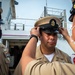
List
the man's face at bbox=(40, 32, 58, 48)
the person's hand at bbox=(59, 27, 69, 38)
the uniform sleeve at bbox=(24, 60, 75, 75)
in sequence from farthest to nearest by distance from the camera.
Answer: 1. the man's face at bbox=(40, 32, 58, 48)
2. the person's hand at bbox=(59, 27, 69, 38)
3. the uniform sleeve at bbox=(24, 60, 75, 75)

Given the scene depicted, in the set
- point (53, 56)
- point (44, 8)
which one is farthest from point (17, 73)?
point (44, 8)

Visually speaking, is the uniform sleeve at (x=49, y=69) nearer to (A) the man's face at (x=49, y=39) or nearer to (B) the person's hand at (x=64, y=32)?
(B) the person's hand at (x=64, y=32)

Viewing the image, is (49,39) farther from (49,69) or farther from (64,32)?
(49,69)

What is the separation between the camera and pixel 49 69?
0.88 m

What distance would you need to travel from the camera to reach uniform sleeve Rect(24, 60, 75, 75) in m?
0.86

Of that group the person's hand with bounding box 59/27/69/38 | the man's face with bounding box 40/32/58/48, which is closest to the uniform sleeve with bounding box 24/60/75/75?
the person's hand with bounding box 59/27/69/38

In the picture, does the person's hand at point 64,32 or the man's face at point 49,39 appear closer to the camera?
the person's hand at point 64,32

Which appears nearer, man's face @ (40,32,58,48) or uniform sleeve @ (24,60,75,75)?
uniform sleeve @ (24,60,75,75)

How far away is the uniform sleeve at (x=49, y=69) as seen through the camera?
2.82 feet

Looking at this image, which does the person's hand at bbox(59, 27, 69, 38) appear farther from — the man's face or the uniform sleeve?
the uniform sleeve

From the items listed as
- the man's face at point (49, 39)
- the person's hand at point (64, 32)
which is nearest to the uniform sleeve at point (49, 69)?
the person's hand at point (64, 32)

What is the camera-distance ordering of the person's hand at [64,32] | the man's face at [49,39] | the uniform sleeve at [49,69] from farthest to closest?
the man's face at [49,39], the person's hand at [64,32], the uniform sleeve at [49,69]

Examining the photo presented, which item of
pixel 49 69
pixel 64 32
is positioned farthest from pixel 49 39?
pixel 49 69

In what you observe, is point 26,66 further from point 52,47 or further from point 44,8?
point 44,8
